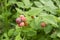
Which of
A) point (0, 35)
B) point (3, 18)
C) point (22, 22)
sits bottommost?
point (0, 35)

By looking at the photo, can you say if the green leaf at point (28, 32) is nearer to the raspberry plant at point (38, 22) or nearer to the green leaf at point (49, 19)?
the raspberry plant at point (38, 22)

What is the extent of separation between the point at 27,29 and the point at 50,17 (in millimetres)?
153

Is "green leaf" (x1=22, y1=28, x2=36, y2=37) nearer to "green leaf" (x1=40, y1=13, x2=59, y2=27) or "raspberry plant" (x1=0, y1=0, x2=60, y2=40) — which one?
"raspberry plant" (x1=0, y1=0, x2=60, y2=40)

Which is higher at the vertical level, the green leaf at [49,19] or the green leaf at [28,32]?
the green leaf at [49,19]

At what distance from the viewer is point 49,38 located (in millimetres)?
1060

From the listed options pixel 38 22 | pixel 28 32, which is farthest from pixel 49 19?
pixel 28 32

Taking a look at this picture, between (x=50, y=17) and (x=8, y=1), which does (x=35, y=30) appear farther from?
(x=8, y=1)

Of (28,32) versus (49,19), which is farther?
(28,32)

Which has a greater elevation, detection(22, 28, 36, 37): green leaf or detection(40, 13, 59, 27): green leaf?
detection(40, 13, 59, 27): green leaf

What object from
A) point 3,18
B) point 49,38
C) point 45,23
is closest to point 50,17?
point 45,23

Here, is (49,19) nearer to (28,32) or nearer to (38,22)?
(38,22)

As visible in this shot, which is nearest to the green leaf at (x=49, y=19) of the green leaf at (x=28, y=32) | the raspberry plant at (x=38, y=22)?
the raspberry plant at (x=38, y=22)

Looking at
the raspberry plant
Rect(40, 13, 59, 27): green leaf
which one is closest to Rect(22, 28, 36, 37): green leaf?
the raspberry plant

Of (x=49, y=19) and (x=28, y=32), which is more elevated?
(x=49, y=19)
